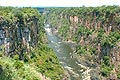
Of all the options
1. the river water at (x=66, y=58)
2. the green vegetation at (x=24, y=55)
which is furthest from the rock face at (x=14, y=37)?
the river water at (x=66, y=58)

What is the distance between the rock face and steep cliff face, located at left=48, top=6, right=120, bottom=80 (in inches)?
651

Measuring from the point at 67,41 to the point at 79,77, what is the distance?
135 ft

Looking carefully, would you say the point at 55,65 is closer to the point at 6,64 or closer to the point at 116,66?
the point at 116,66

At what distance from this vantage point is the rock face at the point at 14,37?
47.5 m

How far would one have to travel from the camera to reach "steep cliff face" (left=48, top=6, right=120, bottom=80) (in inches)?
2554

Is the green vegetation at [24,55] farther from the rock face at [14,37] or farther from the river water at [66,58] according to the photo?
the river water at [66,58]

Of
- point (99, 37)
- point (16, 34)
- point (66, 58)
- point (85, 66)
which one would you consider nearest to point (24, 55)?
point (16, 34)

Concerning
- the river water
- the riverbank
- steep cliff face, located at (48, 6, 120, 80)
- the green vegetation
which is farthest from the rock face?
steep cliff face, located at (48, 6, 120, 80)

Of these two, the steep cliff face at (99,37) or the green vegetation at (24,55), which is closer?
the green vegetation at (24,55)

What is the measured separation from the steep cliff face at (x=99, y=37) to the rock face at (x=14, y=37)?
16545 millimetres

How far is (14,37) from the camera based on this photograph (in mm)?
52469

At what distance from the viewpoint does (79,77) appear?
6259 centimetres

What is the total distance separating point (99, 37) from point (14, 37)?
29.6 meters

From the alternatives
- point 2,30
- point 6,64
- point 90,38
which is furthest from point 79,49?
point 6,64
